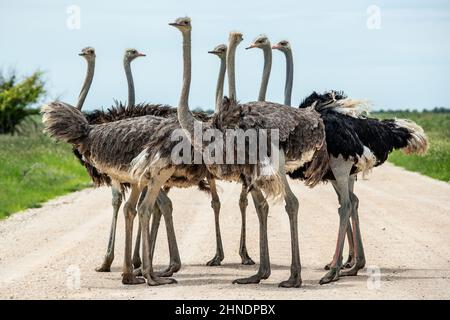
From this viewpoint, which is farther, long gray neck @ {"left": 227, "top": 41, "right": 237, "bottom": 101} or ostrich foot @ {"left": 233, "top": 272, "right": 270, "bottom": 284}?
long gray neck @ {"left": 227, "top": 41, "right": 237, "bottom": 101}

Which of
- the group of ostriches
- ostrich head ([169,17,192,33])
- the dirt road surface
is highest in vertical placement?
ostrich head ([169,17,192,33])

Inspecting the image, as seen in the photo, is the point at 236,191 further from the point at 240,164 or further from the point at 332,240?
the point at 240,164

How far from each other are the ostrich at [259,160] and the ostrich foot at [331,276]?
1.44 feet

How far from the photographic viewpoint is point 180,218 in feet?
49.6

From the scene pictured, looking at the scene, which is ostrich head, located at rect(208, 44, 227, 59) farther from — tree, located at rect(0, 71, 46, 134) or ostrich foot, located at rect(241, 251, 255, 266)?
tree, located at rect(0, 71, 46, 134)

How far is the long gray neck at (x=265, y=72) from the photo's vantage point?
10.9 metres

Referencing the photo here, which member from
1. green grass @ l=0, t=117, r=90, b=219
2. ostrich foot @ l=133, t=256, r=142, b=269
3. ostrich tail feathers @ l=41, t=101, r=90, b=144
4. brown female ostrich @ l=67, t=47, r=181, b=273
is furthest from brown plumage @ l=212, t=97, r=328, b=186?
green grass @ l=0, t=117, r=90, b=219

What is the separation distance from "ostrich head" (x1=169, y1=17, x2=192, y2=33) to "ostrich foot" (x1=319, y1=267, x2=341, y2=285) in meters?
2.48

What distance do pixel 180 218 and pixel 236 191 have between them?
517 cm

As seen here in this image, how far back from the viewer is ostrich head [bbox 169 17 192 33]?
9.55 m

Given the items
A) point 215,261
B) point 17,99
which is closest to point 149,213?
point 215,261

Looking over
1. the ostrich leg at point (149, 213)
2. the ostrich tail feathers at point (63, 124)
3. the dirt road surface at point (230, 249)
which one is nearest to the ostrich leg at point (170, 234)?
the dirt road surface at point (230, 249)
